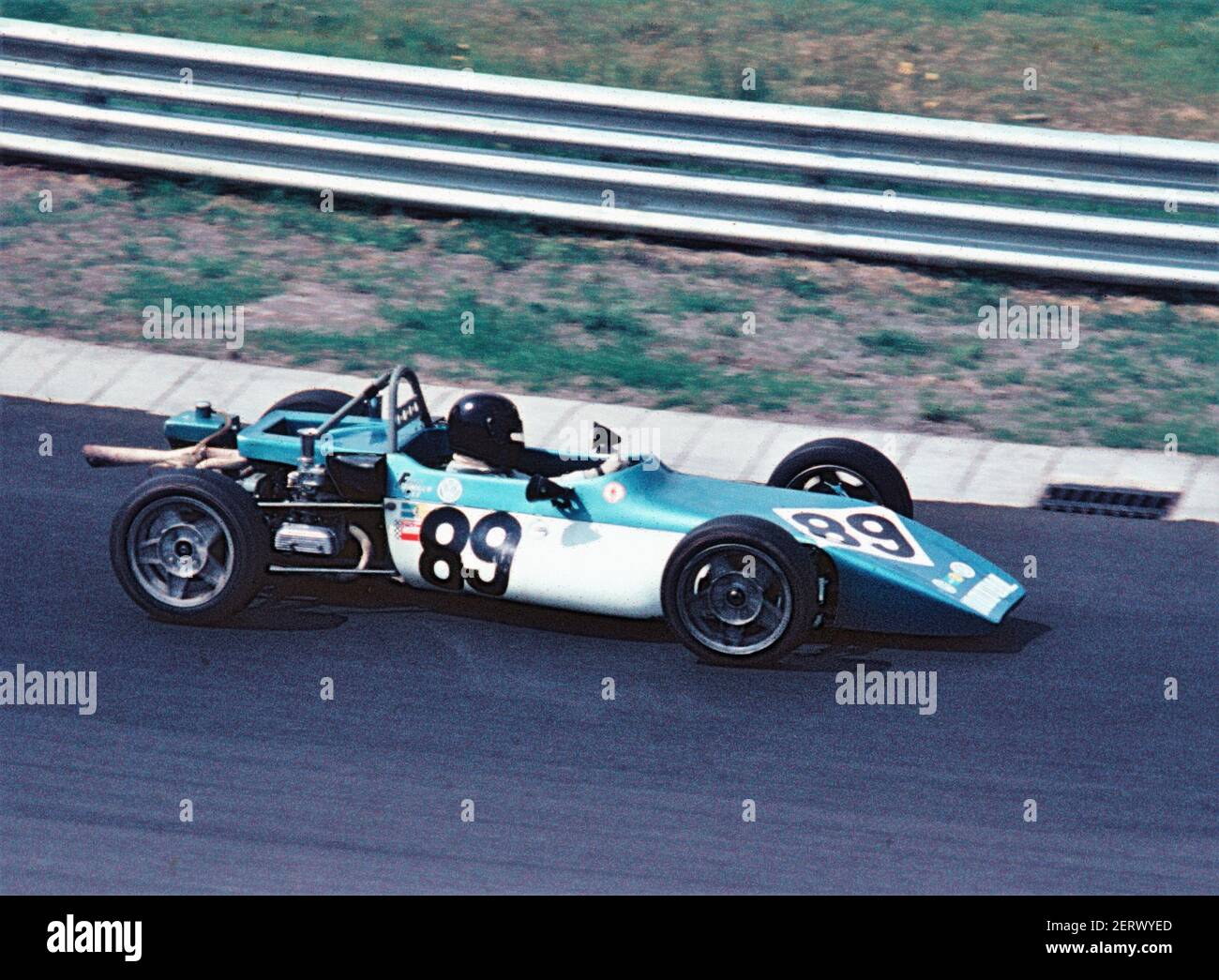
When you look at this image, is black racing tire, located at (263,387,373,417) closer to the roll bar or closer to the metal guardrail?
the roll bar

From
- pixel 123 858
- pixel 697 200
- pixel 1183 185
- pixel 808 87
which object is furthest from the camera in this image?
pixel 808 87

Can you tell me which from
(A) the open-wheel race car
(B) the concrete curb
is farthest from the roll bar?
(B) the concrete curb

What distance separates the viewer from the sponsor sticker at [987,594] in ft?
25.4

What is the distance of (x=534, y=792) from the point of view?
6.82 m

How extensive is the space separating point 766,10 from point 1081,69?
2509 millimetres

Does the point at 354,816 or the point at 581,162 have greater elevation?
the point at 581,162

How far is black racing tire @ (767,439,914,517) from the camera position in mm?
8453

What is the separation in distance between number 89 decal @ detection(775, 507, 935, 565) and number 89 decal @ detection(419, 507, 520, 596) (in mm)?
1093

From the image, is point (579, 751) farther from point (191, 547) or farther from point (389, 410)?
point (191, 547)

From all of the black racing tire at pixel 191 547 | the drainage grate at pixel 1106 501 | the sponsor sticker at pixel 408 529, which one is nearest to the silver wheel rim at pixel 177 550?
the black racing tire at pixel 191 547

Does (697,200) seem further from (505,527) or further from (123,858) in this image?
(123,858)

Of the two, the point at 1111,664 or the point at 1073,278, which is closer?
the point at 1111,664

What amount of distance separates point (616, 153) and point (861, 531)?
497cm

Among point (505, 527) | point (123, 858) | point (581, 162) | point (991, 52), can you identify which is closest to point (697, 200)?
point (581, 162)
